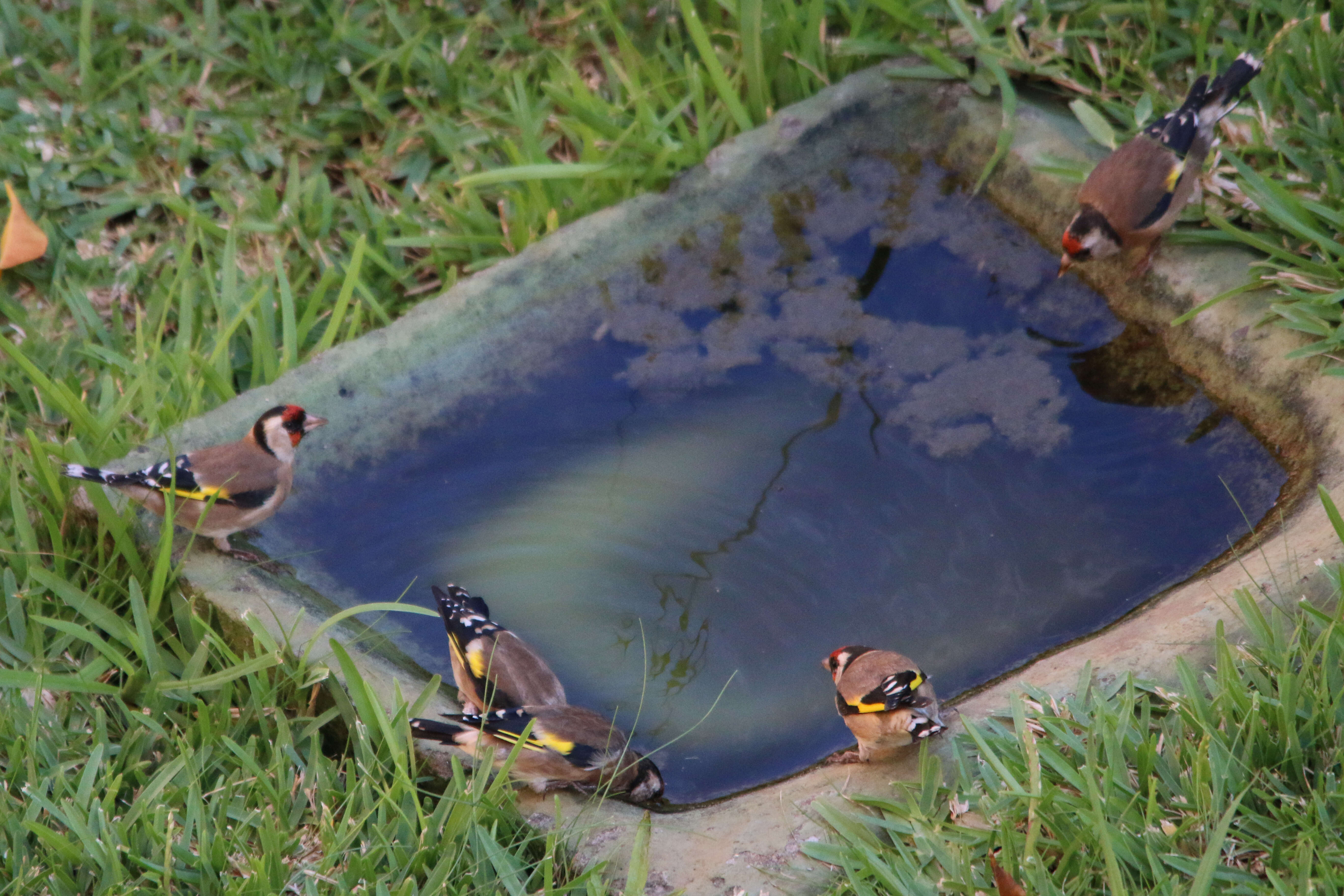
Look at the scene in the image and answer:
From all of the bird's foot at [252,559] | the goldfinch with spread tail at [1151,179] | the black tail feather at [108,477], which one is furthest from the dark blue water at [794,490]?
the black tail feather at [108,477]

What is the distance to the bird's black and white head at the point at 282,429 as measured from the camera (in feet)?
12.4

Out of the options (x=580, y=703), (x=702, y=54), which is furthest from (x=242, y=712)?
(x=702, y=54)

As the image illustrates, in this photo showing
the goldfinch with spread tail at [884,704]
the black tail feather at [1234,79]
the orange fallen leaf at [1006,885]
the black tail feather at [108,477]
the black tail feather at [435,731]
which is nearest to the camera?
the orange fallen leaf at [1006,885]

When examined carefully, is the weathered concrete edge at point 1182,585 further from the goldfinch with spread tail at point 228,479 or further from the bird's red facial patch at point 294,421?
the bird's red facial patch at point 294,421

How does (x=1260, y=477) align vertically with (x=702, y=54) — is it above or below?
below

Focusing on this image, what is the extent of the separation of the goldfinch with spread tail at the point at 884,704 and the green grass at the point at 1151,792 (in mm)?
96

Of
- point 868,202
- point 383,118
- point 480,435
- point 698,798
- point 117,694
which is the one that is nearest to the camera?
point 698,798

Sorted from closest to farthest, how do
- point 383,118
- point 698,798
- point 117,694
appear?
point 698,798
point 117,694
point 383,118

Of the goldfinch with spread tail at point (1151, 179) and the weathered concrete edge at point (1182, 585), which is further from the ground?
the goldfinch with spread tail at point (1151, 179)

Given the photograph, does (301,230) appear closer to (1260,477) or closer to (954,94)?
(954,94)

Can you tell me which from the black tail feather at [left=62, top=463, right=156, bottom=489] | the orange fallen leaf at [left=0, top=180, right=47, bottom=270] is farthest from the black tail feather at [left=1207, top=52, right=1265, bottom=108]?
the orange fallen leaf at [left=0, top=180, right=47, bottom=270]

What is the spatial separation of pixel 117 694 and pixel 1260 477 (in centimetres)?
360

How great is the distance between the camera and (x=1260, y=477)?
3652 millimetres

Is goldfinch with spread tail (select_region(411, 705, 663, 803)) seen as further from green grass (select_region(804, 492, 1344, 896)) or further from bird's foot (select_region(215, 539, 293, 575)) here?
bird's foot (select_region(215, 539, 293, 575))
